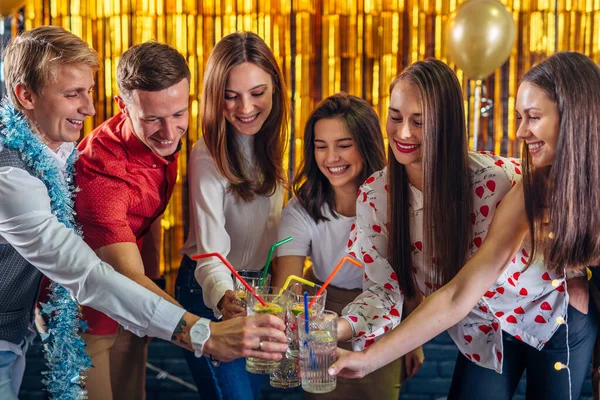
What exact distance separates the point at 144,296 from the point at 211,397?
24.3 inches

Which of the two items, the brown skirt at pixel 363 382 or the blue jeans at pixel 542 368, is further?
the brown skirt at pixel 363 382

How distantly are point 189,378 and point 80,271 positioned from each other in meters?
1.71

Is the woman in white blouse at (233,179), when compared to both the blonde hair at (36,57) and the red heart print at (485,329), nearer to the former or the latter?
the blonde hair at (36,57)

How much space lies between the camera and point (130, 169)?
85.4 inches

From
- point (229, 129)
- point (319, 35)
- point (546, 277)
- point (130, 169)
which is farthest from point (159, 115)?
point (319, 35)

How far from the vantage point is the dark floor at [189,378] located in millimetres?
3227

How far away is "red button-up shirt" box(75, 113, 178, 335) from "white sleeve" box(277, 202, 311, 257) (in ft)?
1.32

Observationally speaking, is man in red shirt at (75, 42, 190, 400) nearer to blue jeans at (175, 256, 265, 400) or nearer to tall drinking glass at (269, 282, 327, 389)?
blue jeans at (175, 256, 265, 400)

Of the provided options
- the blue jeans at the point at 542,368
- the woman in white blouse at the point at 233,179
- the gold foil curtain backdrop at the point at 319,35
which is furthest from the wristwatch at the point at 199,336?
the gold foil curtain backdrop at the point at 319,35

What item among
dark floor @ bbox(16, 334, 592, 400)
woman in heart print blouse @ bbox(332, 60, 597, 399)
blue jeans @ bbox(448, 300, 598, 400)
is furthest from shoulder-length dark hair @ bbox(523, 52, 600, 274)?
dark floor @ bbox(16, 334, 592, 400)

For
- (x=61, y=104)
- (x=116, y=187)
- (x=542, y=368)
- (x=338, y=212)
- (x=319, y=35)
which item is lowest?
(x=542, y=368)

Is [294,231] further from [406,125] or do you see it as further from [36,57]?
[36,57]

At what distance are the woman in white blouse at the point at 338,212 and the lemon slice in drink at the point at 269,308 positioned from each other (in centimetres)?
60

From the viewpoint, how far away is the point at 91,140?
2.23m
